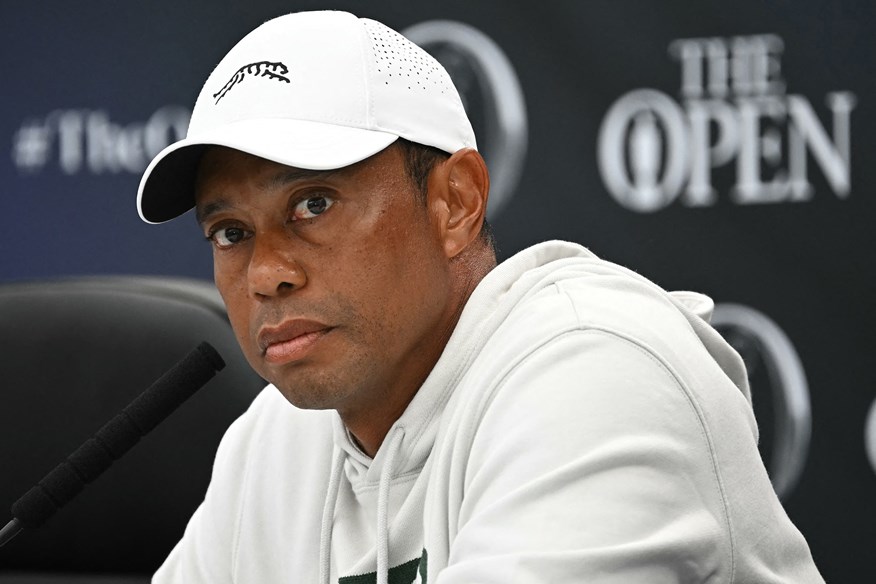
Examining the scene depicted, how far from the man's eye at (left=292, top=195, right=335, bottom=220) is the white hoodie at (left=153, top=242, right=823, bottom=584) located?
6.9 inches

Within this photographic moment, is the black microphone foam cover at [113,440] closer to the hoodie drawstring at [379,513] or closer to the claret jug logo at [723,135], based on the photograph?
the hoodie drawstring at [379,513]

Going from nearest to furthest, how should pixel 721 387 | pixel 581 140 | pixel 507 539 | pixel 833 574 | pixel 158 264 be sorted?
pixel 507 539
pixel 721 387
pixel 833 574
pixel 581 140
pixel 158 264

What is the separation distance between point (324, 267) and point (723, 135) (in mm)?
1351

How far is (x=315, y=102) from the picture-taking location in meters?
1.20

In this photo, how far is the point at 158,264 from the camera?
8.97 feet

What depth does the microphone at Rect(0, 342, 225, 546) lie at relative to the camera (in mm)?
1295

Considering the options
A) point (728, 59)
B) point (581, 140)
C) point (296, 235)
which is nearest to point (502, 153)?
point (581, 140)

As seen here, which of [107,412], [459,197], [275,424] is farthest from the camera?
[107,412]

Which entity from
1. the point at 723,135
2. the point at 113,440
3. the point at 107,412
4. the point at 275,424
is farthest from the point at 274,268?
the point at 723,135

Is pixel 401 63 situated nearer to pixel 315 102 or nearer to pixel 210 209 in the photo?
pixel 315 102

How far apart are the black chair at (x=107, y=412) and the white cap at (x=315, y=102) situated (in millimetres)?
513

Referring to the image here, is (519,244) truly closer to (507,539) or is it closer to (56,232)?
(56,232)

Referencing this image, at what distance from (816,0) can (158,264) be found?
1.30 metres

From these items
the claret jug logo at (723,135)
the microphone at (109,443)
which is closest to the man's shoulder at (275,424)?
the microphone at (109,443)
